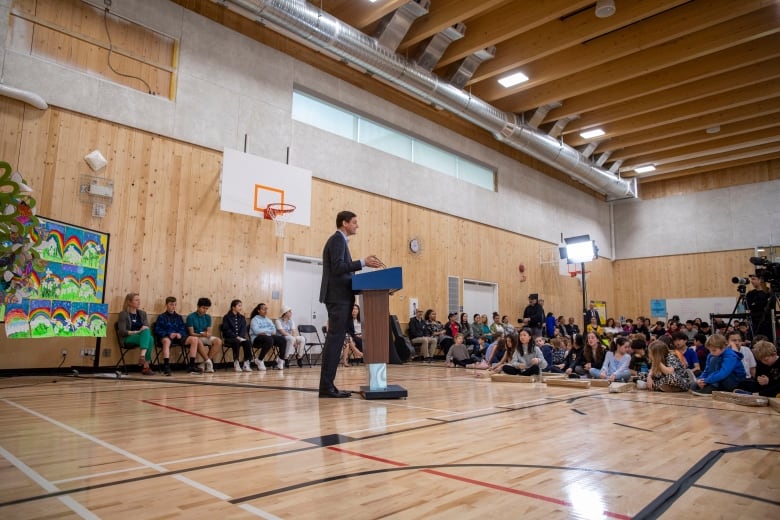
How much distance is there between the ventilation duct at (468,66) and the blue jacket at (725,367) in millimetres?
7302

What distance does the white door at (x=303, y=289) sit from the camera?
29.2 ft

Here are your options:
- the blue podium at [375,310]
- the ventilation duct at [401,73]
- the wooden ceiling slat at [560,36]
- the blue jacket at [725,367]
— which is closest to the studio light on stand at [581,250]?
the ventilation duct at [401,73]

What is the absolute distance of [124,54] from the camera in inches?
286

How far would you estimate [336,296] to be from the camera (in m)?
4.03

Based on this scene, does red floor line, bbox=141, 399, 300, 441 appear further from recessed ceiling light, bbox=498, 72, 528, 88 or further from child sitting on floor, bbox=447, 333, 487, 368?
recessed ceiling light, bbox=498, 72, 528, 88

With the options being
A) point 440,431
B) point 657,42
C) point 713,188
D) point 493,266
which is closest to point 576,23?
point 657,42

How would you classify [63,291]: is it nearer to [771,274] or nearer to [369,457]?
[369,457]

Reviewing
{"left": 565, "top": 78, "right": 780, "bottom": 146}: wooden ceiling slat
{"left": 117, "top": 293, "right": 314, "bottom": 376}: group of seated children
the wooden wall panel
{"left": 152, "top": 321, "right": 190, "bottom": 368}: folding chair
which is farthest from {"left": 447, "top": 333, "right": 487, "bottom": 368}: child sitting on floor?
the wooden wall panel

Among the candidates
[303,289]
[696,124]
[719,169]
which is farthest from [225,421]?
[719,169]

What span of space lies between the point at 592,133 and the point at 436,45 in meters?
5.99

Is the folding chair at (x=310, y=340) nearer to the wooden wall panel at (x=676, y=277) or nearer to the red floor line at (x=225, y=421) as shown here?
the red floor line at (x=225, y=421)

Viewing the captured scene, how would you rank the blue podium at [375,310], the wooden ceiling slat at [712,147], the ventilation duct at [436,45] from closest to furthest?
the blue podium at [375,310]
the ventilation duct at [436,45]
the wooden ceiling slat at [712,147]

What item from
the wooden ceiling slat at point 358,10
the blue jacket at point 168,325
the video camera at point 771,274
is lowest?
the blue jacket at point 168,325

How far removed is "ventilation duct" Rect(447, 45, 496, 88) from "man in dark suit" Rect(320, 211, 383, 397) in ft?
24.3
